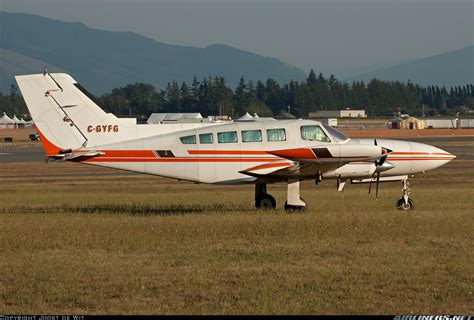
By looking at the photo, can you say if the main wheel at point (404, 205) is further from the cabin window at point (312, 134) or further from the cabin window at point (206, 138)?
the cabin window at point (206, 138)

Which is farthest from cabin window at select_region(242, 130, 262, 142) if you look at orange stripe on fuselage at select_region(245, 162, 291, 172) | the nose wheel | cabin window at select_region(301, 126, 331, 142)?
the nose wheel

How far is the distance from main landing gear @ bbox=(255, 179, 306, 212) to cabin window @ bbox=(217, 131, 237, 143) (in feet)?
5.74

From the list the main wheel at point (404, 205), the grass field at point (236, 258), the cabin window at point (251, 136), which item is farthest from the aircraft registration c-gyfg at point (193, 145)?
the main wheel at point (404, 205)

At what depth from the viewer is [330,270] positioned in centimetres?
1491

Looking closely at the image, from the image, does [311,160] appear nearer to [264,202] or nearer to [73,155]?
[264,202]

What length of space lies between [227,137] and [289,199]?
7.54 feet

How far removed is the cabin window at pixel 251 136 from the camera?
24797mm

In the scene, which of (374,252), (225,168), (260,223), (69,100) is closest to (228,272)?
(374,252)

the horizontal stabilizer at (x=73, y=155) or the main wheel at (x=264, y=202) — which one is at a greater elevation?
the horizontal stabilizer at (x=73, y=155)

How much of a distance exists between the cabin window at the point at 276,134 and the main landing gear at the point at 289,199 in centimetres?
117

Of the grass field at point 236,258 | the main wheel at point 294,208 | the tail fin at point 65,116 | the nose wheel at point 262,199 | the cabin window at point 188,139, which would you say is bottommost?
the grass field at point 236,258

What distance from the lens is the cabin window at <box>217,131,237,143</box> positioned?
81.1ft

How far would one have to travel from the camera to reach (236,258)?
1620cm

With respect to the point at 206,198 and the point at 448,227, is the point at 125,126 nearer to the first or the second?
the point at 206,198
